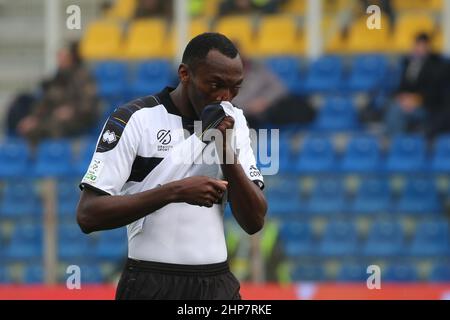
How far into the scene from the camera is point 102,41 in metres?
15.1

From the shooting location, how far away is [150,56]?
14.7 metres

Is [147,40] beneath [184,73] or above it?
above

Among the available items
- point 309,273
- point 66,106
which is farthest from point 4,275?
point 309,273

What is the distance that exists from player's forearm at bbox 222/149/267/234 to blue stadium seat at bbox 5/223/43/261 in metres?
7.67

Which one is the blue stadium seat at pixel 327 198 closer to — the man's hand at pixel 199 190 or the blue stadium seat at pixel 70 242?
the blue stadium seat at pixel 70 242

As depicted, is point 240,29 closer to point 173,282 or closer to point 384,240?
point 384,240

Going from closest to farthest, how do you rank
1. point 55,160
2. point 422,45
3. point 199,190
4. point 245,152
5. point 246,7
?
point 199,190
point 245,152
point 422,45
point 55,160
point 246,7

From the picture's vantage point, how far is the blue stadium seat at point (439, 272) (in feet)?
37.1

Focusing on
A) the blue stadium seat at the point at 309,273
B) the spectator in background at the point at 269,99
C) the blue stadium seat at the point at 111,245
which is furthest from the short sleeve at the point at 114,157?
the spectator in background at the point at 269,99

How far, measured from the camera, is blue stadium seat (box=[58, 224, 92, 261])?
11.8 m

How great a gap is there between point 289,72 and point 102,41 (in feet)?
9.19

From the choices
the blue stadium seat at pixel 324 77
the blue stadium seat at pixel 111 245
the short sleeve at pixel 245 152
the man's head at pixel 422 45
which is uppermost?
the man's head at pixel 422 45

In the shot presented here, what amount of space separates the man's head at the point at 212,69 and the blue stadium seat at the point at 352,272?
6.94 metres

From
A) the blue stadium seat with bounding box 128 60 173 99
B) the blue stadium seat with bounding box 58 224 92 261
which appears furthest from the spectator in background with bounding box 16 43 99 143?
the blue stadium seat with bounding box 58 224 92 261
